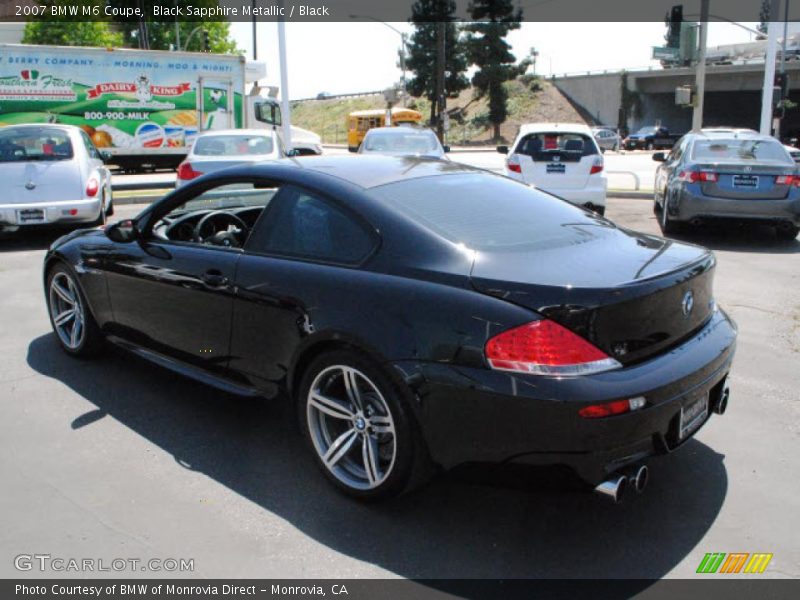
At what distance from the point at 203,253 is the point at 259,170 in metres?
0.55

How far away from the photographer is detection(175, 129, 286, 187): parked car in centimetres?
1151

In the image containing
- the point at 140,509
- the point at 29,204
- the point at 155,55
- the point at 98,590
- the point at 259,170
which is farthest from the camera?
the point at 155,55

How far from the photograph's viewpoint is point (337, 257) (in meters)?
3.41

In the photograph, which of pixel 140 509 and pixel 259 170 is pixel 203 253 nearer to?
pixel 259 170

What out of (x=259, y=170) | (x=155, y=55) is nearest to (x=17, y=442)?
(x=259, y=170)

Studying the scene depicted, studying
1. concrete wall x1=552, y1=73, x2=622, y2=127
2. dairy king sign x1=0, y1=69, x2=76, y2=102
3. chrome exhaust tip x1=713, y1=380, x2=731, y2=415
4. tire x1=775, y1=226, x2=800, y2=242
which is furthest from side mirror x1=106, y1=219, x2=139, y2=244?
concrete wall x1=552, y1=73, x2=622, y2=127

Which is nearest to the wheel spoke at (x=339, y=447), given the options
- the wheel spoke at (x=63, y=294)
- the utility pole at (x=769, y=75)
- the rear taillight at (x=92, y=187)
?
the wheel spoke at (x=63, y=294)

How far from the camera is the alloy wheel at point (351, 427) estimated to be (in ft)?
10.4

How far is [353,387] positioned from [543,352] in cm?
90

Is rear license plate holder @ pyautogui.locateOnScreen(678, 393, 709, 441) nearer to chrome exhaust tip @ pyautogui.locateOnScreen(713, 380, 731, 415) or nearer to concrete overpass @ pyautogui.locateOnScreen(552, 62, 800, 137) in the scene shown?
chrome exhaust tip @ pyautogui.locateOnScreen(713, 380, 731, 415)

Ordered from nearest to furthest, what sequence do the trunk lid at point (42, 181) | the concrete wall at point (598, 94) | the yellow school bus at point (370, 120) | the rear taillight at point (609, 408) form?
the rear taillight at point (609, 408), the trunk lid at point (42, 181), the yellow school bus at point (370, 120), the concrete wall at point (598, 94)

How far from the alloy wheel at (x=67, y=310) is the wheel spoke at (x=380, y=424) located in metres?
2.73

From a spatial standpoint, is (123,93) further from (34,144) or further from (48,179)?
(48,179)

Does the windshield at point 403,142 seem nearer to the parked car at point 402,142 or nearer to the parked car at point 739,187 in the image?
the parked car at point 402,142
